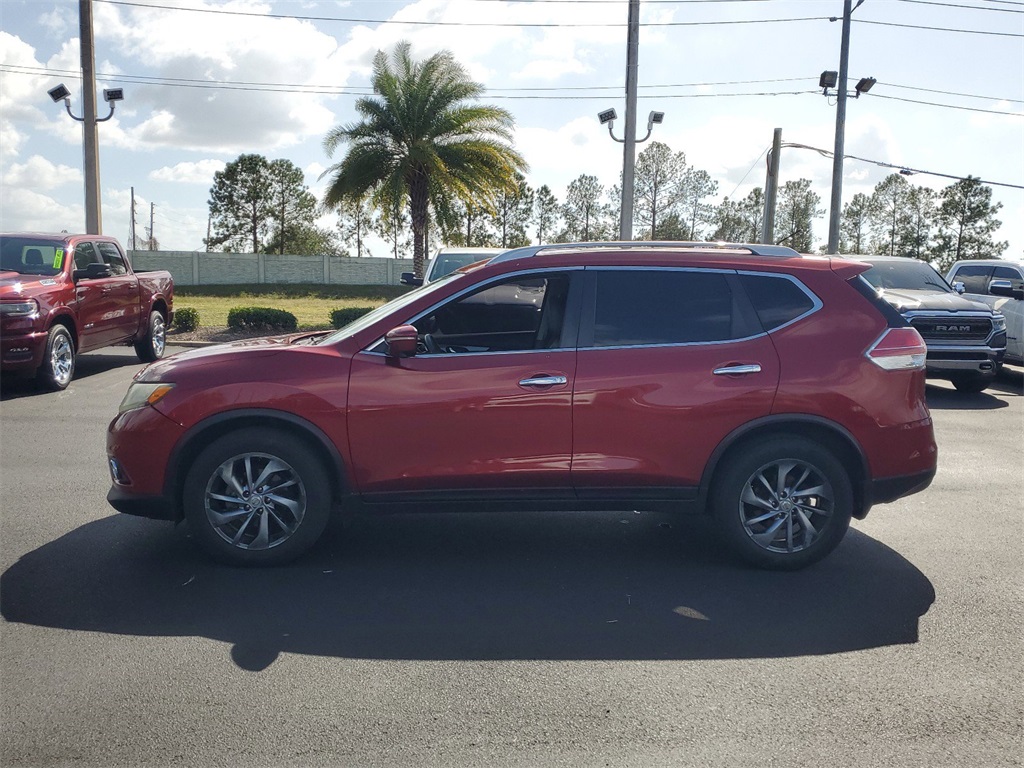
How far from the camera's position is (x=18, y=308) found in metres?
10.9

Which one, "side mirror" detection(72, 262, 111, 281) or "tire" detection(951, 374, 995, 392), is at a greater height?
"side mirror" detection(72, 262, 111, 281)

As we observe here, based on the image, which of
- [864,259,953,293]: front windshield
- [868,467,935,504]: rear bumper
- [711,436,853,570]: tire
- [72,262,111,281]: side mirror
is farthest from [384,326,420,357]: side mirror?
[864,259,953,293]: front windshield

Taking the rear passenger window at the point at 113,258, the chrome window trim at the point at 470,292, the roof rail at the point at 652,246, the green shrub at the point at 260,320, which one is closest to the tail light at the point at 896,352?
the roof rail at the point at 652,246

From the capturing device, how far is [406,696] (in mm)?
3713

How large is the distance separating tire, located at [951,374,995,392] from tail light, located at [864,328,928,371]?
841cm

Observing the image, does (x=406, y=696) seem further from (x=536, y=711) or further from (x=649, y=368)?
(x=649, y=368)

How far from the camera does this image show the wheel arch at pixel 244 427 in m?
5.09

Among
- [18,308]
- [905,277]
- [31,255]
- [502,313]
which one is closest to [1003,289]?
[905,277]

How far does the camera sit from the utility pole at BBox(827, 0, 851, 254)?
2556cm

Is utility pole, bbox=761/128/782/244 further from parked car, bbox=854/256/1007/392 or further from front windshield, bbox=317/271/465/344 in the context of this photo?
front windshield, bbox=317/271/465/344

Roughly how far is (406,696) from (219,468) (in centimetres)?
200

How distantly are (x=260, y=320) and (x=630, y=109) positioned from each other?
9052 millimetres

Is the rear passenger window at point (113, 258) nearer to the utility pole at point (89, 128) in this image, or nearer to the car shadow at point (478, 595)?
the utility pole at point (89, 128)

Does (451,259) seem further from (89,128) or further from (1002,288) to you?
(89,128)
